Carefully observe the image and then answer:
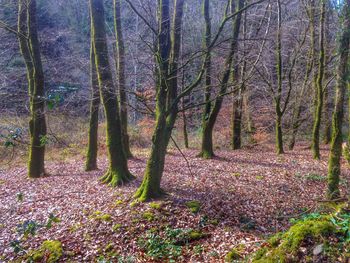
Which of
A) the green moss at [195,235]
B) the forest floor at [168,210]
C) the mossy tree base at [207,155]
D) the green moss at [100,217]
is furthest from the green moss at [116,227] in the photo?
the mossy tree base at [207,155]

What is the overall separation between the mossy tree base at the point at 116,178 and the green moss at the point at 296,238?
19.5 feet

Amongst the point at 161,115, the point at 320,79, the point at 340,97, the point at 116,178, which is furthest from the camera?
the point at 320,79

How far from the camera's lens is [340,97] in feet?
23.2

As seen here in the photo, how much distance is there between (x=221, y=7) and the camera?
17406 millimetres

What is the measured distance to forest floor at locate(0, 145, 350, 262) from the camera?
19.4ft

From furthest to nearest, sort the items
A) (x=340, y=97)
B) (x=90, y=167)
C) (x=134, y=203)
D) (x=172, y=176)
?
(x=90, y=167), (x=172, y=176), (x=134, y=203), (x=340, y=97)

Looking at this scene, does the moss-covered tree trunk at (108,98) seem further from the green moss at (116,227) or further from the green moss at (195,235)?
the green moss at (195,235)

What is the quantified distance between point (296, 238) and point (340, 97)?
4701mm

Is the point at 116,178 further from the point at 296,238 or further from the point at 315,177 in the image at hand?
the point at 296,238

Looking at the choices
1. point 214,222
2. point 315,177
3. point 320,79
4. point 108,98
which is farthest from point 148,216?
point 320,79

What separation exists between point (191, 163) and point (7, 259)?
723 centimetres

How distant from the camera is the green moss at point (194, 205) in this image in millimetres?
7090

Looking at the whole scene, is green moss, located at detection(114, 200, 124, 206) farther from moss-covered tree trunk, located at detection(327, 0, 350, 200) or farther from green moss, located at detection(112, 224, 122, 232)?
moss-covered tree trunk, located at detection(327, 0, 350, 200)

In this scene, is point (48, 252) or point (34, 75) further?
point (34, 75)
